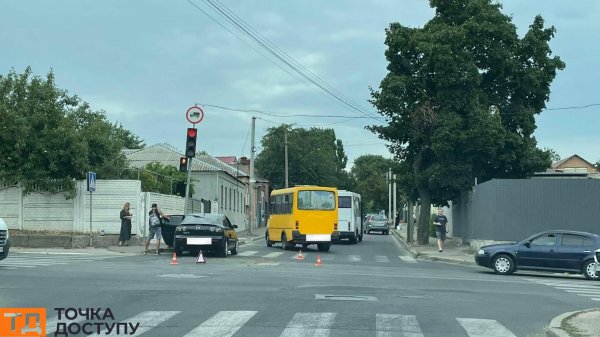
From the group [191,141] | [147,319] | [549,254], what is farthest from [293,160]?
[147,319]

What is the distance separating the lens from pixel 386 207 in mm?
116875

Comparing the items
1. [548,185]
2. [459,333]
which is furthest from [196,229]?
[459,333]

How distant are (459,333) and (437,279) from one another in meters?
8.70

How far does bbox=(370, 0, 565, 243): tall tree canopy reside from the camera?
34375mm

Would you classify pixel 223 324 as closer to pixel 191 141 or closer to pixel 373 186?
pixel 191 141

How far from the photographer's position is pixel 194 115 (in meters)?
27.5

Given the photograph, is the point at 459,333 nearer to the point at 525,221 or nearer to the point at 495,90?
the point at 525,221

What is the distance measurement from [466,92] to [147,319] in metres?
26.6

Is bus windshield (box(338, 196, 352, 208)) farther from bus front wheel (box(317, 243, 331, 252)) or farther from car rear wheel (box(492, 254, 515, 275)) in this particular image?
car rear wheel (box(492, 254, 515, 275))

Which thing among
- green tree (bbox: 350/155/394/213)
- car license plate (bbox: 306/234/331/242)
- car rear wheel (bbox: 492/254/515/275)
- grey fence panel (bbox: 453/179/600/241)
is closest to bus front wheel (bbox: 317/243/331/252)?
car license plate (bbox: 306/234/331/242)

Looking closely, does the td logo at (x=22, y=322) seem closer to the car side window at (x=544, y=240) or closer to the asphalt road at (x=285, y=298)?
the asphalt road at (x=285, y=298)

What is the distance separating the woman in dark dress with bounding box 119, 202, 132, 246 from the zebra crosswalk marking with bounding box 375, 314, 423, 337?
59.3 ft

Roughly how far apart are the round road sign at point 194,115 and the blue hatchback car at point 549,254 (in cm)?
1085

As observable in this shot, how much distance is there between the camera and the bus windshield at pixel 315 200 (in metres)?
32.1
